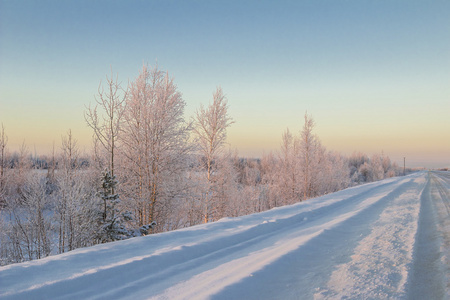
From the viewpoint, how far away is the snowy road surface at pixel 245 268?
10.4 feet

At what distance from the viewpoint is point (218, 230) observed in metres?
6.25

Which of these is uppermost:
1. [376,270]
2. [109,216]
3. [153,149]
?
[153,149]

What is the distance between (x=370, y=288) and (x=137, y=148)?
1224 cm

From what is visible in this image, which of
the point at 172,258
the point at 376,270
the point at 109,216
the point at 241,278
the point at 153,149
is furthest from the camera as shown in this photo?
the point at 153,149

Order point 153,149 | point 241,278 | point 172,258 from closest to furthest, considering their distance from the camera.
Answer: point 241,278, point 172,258, point 153,149

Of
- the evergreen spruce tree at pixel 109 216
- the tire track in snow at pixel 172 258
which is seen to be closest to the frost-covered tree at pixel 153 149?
the evergreen spruce tree at pixel 109 216

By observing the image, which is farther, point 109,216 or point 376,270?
point 109,216

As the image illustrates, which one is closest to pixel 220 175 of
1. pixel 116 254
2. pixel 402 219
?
pixel 402 219

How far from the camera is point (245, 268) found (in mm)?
3848

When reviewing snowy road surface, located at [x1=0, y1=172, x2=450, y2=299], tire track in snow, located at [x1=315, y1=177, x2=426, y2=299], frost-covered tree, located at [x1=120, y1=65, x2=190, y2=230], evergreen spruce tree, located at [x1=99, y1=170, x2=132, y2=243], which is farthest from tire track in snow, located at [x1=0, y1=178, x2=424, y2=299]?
frost-covered tree, located at [x1=120, y1=65, x2=190, y2=230]

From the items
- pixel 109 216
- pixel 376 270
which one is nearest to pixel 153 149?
pixel 109 216

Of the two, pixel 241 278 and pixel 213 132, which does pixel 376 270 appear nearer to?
pixel 241 278

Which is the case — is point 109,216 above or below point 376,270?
below

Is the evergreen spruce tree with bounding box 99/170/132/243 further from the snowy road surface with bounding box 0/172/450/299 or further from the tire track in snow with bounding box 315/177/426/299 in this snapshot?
the tire track in snow with bounding box 315/177/426/299
